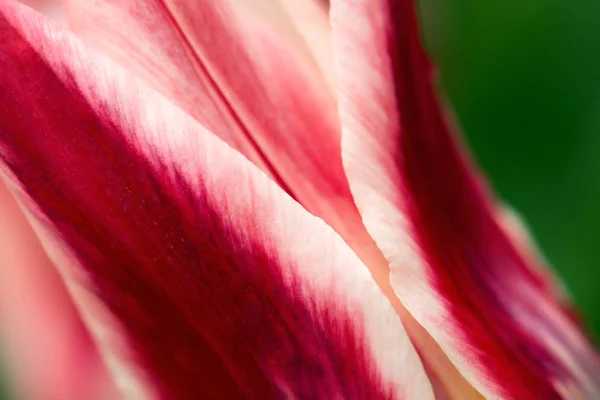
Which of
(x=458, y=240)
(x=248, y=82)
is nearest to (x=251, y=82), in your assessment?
(x=248, y=82)

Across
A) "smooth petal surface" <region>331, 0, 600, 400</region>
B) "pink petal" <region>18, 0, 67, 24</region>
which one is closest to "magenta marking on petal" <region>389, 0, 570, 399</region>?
"smooth petal surface" <region>331, 0, 600, 400</region>

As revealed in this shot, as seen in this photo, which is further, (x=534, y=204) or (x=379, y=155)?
(x=534, y=204)

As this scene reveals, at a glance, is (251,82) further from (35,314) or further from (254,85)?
(35,314)

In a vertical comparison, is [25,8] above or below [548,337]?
above

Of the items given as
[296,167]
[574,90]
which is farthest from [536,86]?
[296,167]

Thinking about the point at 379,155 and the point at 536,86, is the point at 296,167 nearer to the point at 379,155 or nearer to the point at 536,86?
the point at 379,155

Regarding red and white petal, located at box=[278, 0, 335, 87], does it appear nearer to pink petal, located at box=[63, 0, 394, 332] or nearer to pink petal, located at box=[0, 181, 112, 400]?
pink petal, located at box=[63, 0, 394, 332]

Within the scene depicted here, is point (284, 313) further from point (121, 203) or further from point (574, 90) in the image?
point (574, 90)
